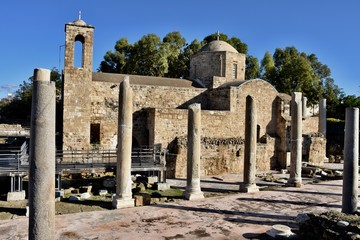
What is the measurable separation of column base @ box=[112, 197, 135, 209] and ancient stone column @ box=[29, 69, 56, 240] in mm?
5085

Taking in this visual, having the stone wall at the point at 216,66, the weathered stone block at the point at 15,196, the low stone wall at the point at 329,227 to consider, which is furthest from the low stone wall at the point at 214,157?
the low stone wall at the point at 329,227

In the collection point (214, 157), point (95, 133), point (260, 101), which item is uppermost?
point (260, 101)

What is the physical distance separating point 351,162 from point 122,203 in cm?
745

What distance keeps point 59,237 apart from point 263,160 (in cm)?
1653

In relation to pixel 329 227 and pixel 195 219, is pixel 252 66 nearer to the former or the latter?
pixel 195 219

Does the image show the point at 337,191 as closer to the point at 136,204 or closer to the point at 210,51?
the point at 136,204

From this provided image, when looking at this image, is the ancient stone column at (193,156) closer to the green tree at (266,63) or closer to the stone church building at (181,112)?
the stone church building at (181,112)

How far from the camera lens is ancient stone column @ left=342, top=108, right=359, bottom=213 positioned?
31.2 feet

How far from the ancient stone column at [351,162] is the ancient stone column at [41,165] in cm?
818

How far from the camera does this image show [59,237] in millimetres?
8266

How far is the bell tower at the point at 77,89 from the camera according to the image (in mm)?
18297

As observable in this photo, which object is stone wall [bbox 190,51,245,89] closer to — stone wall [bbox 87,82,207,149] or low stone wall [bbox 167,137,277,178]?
stone wall [bbox 87,82,207,149]

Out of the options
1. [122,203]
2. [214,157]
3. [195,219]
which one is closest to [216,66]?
[214,157]

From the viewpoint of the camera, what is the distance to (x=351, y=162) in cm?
950
